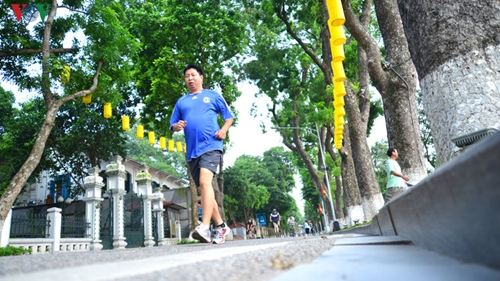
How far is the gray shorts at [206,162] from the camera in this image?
4234 millimetres

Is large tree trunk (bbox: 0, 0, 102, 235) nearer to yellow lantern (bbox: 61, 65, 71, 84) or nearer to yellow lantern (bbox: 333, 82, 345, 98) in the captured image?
yellow lantern (bbox: 61, 65, 71, 84)

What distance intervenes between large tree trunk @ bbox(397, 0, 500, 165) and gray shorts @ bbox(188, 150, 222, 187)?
92.1 inches

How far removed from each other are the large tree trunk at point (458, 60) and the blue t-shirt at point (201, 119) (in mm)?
2326

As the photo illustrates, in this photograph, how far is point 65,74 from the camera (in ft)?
34.8

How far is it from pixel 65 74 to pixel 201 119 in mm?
8031

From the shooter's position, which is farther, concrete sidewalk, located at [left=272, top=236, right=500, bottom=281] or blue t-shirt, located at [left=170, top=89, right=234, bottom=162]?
blue t-shirt, located at [left=170, top=89, right=234, bottom=162]

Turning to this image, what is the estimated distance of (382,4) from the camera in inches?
226

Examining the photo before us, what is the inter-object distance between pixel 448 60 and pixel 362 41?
183 inches

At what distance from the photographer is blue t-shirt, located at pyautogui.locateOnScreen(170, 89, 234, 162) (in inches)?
169

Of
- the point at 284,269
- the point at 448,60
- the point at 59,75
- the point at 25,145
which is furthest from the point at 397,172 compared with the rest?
the point at 25,145

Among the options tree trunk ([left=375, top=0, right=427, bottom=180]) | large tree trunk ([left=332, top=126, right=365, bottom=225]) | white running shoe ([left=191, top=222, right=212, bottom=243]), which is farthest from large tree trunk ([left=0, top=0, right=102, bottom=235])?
large tree trunk ([left=332, top=126, right=365, bottom=225])

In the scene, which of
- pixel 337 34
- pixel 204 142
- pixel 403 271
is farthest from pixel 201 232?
pixel 337 34

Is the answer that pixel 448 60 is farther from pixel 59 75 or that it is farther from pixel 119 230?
pixel 119 230

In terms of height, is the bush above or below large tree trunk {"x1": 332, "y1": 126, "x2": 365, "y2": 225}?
below
